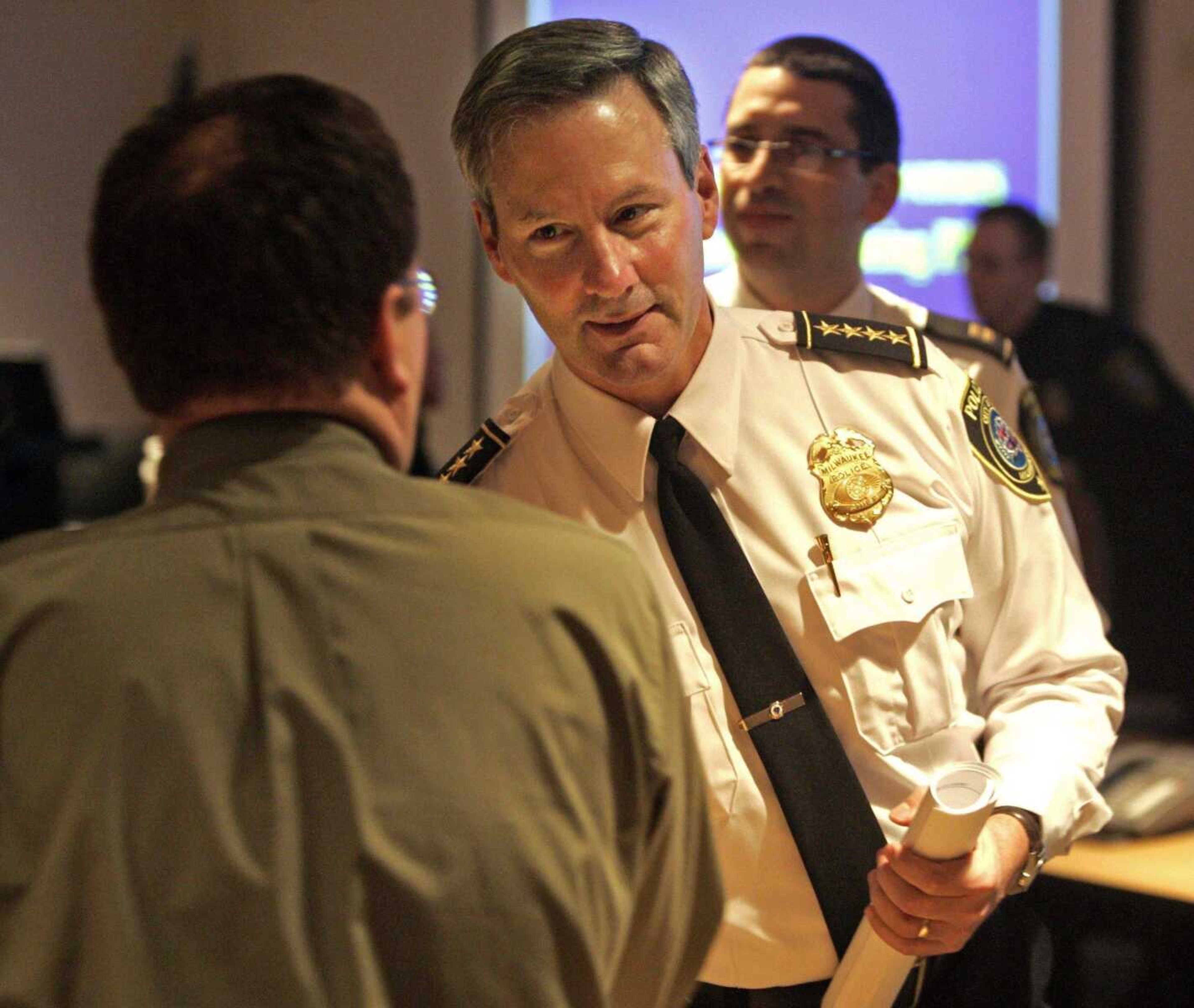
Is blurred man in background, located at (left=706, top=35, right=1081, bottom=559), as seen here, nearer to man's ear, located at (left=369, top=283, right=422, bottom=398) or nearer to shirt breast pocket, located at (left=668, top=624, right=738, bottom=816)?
shirt breast pocket, located at (left=668, top=624, right=738, bottom=816)

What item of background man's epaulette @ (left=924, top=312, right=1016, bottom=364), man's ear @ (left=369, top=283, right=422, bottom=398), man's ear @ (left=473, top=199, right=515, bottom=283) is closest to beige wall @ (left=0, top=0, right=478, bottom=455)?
background man's epaulette @ (left=924, top=312, right=1016, bottom=364)

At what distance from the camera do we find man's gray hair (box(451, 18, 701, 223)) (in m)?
1.35

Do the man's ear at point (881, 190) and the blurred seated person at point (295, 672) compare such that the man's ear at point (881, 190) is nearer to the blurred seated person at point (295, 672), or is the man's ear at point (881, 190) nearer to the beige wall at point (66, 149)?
the blurred seated person at point (295, 672)

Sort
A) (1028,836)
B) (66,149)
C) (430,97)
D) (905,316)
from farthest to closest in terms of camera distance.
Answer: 1. (430,97)
2. (66,149)
3. (905,316)
4. (1028,836)

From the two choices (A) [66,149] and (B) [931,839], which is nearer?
(B) [931,839]

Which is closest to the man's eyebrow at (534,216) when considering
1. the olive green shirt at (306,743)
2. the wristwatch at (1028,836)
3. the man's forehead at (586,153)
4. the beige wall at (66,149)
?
the man's forehead at (586,153)

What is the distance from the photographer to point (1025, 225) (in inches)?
150

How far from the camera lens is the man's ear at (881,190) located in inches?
84.1

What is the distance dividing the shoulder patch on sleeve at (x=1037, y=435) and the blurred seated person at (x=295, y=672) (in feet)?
3.54

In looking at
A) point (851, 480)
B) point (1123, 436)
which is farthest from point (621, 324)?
point (1123, 436)

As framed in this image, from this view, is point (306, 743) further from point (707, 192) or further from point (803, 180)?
point (803, 180)

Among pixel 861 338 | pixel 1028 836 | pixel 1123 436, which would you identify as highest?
pixel 861 338

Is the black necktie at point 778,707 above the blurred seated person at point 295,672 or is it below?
below

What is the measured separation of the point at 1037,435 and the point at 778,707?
2.37 ft
